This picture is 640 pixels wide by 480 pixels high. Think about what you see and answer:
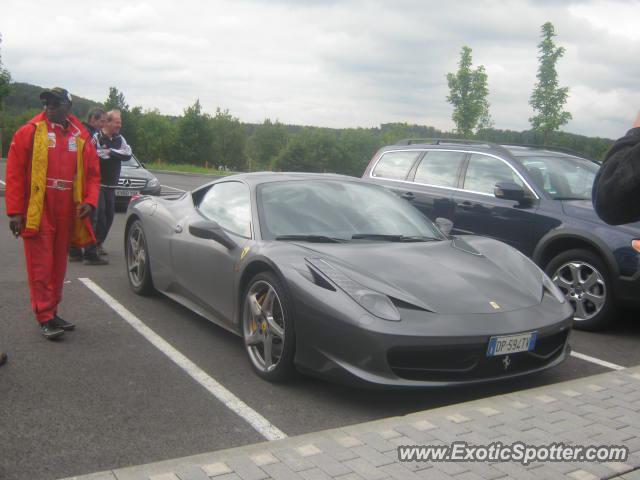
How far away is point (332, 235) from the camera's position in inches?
185

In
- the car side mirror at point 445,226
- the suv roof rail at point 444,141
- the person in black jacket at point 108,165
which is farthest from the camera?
the person in black jacket at point 108,165

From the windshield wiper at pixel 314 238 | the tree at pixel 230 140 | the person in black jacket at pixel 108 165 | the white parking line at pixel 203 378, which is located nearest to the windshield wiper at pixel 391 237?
the windshield wiper at pixel 314 238

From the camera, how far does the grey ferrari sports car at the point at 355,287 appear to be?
3746 millimetres

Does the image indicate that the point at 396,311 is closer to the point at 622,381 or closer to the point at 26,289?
the point at 622,381

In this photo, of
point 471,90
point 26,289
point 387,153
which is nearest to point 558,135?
point 471,90

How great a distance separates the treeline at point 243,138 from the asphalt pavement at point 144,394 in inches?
618

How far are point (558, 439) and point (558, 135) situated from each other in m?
28.2

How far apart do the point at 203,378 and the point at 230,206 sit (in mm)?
1524

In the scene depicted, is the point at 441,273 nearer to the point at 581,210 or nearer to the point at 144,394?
the point at 144,394

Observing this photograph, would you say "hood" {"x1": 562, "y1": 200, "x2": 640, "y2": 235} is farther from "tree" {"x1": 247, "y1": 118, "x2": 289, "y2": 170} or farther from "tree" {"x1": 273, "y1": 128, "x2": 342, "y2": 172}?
"tree" {"x1": 247, "y1": 118, "x2": 289, "y2": 170}

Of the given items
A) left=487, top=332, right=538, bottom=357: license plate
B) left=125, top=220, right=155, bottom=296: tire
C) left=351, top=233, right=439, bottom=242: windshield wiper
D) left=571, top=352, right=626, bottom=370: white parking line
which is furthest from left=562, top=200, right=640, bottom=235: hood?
left=125, top=220, right=155, bottom=296: tire

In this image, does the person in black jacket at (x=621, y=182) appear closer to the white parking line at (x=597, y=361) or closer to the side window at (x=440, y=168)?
the white parking line at (x=597, y=361)

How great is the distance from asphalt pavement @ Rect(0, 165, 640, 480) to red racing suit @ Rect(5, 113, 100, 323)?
46cm

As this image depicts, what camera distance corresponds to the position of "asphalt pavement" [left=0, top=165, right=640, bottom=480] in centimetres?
323
